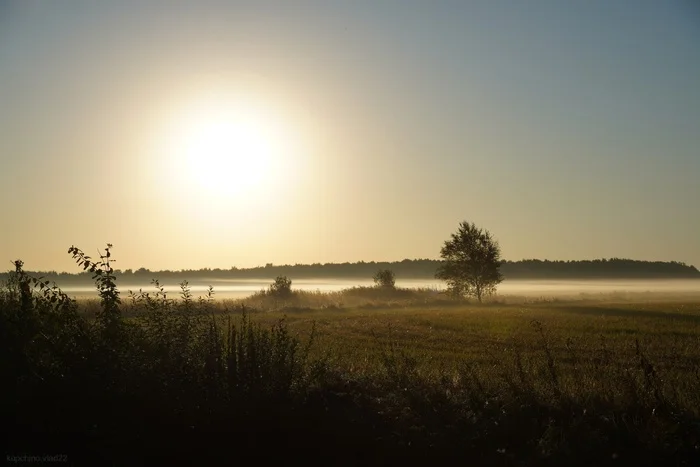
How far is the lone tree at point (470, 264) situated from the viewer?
6259cm

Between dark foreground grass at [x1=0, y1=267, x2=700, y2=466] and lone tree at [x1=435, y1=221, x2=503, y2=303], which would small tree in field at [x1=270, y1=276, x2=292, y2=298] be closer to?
lone tree at [x1=435, y1=221, x2=503, y2=303]

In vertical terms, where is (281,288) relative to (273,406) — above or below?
above

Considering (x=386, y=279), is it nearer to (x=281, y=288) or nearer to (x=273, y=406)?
(x=281, y=288)

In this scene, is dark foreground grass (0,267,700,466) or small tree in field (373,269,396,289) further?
small tree in field (373,269,396,289)

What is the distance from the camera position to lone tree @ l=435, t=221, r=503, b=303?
2464 inches

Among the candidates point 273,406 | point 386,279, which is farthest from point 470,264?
point 273,406

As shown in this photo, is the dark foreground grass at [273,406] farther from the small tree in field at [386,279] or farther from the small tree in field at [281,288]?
the small tree in field at [386,279]

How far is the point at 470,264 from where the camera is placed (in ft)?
206

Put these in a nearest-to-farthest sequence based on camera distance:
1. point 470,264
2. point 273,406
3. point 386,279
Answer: point 273,406 < point 470,264 < point 386,279

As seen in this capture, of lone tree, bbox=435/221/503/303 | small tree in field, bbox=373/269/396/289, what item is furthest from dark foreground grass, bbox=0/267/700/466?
small tree in field, bbox=373/269/396/289

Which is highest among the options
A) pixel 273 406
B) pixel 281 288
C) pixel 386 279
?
pixel 386 279

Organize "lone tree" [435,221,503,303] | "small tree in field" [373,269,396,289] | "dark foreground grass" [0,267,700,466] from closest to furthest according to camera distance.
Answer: "dark foreground grass" [0,267,700,466], "lone tree" [435,221,503,303], "small tree in field" [373,269,396,289]

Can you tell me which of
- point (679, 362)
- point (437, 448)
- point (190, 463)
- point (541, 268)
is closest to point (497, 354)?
point (679, 362)

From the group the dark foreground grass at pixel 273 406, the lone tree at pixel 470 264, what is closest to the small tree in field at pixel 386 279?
the lone tree at pixel 470 264
